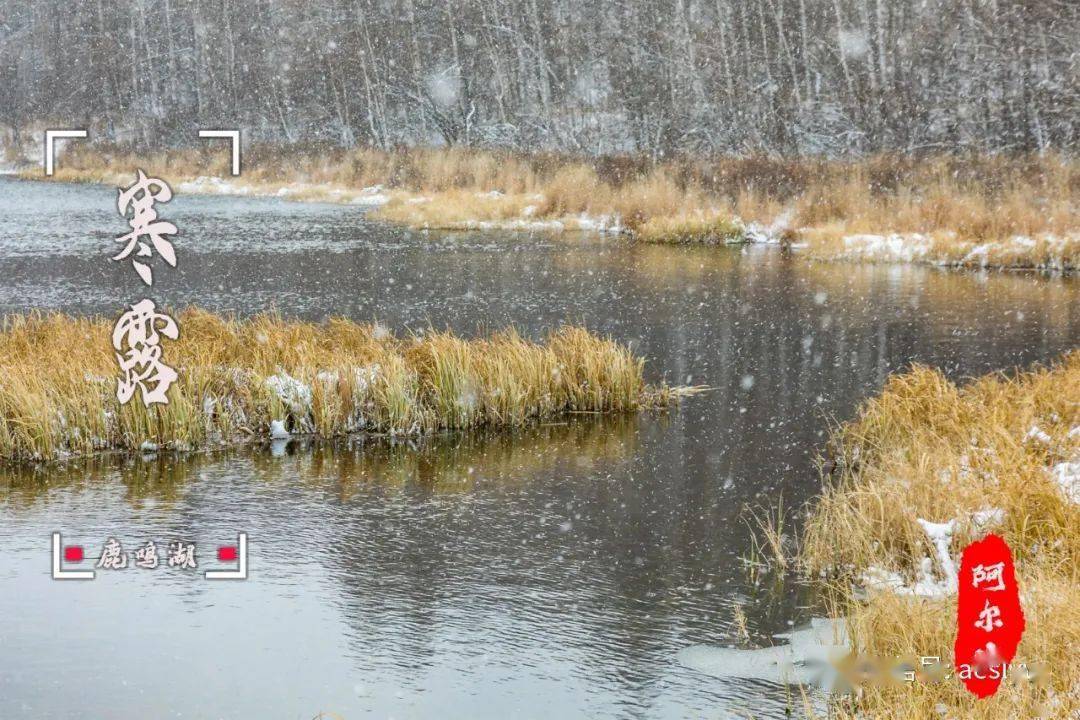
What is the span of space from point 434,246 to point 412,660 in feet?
84.8

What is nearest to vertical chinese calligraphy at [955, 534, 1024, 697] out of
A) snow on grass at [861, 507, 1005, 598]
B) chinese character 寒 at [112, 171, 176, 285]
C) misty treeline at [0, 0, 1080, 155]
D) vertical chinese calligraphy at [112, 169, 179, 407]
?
snow on grass at [861, 507, 1005, 598]

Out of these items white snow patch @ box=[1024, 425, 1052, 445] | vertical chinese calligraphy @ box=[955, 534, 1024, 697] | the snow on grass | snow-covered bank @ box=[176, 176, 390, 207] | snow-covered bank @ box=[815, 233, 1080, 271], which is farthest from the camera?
snow-covered bank @ box=[176, 176, 390, 207]

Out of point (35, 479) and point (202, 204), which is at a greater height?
point (202, 204)

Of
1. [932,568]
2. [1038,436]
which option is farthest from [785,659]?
[1038,436]

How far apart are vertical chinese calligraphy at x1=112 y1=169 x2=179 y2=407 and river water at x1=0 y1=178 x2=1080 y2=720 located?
0.81m

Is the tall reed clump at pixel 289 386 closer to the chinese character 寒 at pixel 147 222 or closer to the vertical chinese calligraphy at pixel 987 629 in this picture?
the chinese character 寒 at pixel 147 222

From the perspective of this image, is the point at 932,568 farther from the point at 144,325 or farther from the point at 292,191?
the point at 292,191

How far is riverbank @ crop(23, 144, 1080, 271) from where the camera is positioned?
2795 cm

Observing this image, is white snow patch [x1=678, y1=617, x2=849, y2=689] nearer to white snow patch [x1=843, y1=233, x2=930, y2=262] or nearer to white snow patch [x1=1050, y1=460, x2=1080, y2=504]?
white snow patch [x1=1050, y1=460, x2=1080, y2=504]

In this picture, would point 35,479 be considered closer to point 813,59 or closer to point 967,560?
point 967,560

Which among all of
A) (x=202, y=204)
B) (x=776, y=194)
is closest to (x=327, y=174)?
(x=202, y=204)

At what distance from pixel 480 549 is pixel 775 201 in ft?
83.7

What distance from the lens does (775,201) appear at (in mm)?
33531

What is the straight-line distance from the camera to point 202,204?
155ft
